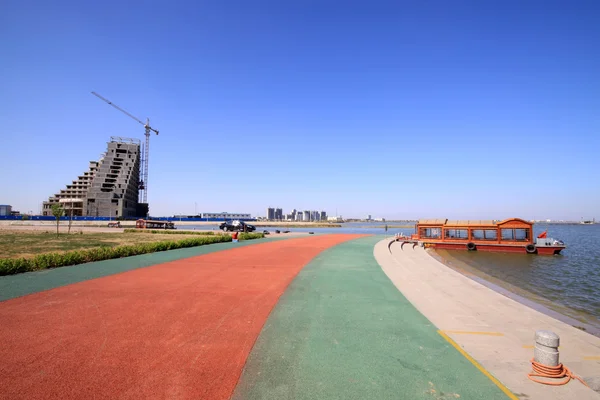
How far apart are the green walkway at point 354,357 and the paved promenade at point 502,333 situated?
447 millimetres

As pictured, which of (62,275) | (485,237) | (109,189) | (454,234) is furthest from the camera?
(109,189)

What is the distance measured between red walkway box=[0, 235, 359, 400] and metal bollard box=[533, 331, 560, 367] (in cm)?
489

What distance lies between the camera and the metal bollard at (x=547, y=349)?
16.0 ft

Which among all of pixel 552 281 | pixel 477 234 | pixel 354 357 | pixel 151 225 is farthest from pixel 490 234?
pixel 151 225

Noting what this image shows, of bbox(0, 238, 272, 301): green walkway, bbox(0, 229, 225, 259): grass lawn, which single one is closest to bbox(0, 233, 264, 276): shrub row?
bbox(0, 238, 272, 301): green walkway

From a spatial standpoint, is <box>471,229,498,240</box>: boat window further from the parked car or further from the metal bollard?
the metal bollard

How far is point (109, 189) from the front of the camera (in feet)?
404

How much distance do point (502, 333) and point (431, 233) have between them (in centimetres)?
3450

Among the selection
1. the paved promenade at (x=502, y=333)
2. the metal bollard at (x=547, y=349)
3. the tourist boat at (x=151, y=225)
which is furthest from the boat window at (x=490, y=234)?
the tourist boat at (x=151, y=225)

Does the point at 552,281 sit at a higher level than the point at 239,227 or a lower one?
lower

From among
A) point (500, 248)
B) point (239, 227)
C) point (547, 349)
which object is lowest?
point (500, 248)

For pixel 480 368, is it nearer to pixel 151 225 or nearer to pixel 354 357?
pixel 354 357

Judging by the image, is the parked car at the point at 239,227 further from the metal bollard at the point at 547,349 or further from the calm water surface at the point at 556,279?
the metal bollard at the point at 547,349

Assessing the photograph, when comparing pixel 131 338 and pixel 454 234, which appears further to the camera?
pixel 454 234
